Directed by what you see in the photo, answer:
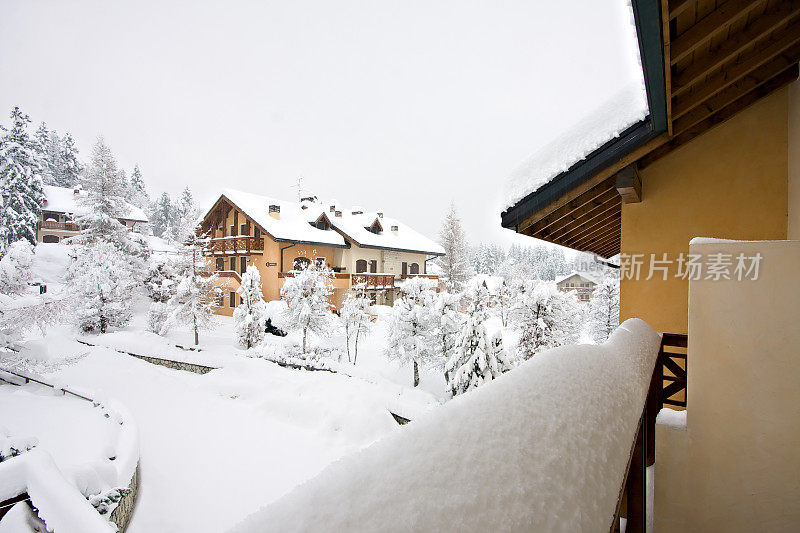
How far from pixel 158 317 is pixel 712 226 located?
20.7 meters

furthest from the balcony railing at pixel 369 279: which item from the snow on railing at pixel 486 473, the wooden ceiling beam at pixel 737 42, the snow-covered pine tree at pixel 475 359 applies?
the snow on railing at pixel 486 473

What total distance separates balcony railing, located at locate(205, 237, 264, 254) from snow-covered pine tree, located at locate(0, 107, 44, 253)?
652 inches

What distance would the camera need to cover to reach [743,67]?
3.34 m

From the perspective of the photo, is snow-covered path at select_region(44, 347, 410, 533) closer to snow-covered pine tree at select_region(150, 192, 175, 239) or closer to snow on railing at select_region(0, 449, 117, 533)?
snow on railing at select_region(0, 449, 117, 533)

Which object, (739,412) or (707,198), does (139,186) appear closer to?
(707,198)

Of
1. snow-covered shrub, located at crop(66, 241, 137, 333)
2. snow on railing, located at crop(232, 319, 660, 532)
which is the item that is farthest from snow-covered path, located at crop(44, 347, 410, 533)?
snow on railing, located at crop(232, 319, 660, 532)

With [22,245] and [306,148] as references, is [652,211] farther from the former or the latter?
[306,148]

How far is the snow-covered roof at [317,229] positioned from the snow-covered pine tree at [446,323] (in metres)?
9.82

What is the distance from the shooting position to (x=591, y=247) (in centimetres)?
821

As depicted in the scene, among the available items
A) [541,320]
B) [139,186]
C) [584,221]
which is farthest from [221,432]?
[139,186]

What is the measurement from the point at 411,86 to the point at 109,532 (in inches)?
7646

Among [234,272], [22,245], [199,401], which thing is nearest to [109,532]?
[199,401]

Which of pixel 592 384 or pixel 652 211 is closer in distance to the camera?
pixel 592 384

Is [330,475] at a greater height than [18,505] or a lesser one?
greater
